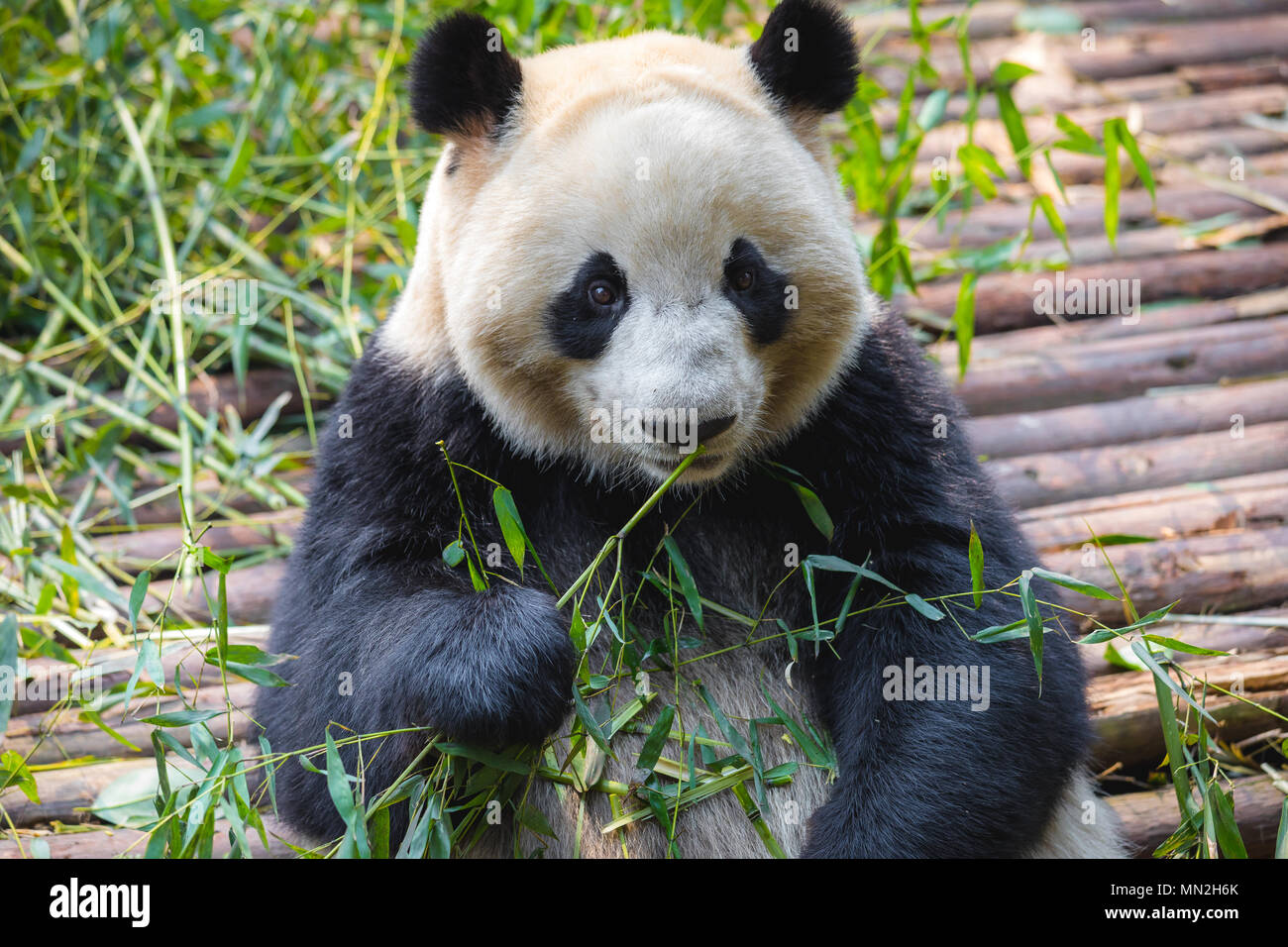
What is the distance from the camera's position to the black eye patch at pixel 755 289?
276cm

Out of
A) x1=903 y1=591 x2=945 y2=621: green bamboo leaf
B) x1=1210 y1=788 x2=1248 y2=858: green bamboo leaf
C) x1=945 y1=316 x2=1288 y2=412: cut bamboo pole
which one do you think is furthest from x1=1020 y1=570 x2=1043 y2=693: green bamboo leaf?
x1=945 y1=316 x2=1288 y2=412: cut bamboo pole

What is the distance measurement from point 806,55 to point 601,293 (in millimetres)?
832

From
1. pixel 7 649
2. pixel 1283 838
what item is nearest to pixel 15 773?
pixel 7 649

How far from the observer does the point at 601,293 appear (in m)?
2.75

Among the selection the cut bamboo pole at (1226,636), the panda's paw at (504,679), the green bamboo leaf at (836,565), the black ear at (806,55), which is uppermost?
the black ear at (806,55)

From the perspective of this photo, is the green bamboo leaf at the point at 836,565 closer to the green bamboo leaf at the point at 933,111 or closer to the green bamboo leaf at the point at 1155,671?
the green bamboo leaf at the point at 1155,671

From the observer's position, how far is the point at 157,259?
17.5 feet

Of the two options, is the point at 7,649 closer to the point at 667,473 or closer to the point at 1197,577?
the point at 667,473

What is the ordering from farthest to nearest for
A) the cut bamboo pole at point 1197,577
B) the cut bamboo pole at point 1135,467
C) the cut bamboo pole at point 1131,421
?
the cut bamboo pole at point 1131,421
the cut bamboo pole at point 1135,467
the cut bamboo pole at point 1197,577

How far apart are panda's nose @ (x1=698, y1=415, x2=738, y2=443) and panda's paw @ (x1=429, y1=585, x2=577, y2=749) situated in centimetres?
50

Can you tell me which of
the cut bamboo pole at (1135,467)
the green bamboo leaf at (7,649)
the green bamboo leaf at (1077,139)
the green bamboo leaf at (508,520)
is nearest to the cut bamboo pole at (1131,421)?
the cut bamboo pole at (1135,467)

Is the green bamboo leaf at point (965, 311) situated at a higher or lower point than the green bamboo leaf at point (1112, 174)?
lower

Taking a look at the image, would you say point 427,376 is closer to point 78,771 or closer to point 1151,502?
point 78,771

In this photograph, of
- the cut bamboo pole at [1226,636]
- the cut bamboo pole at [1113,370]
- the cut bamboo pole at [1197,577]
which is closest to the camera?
the cut bamboo pole at [1226,636]
